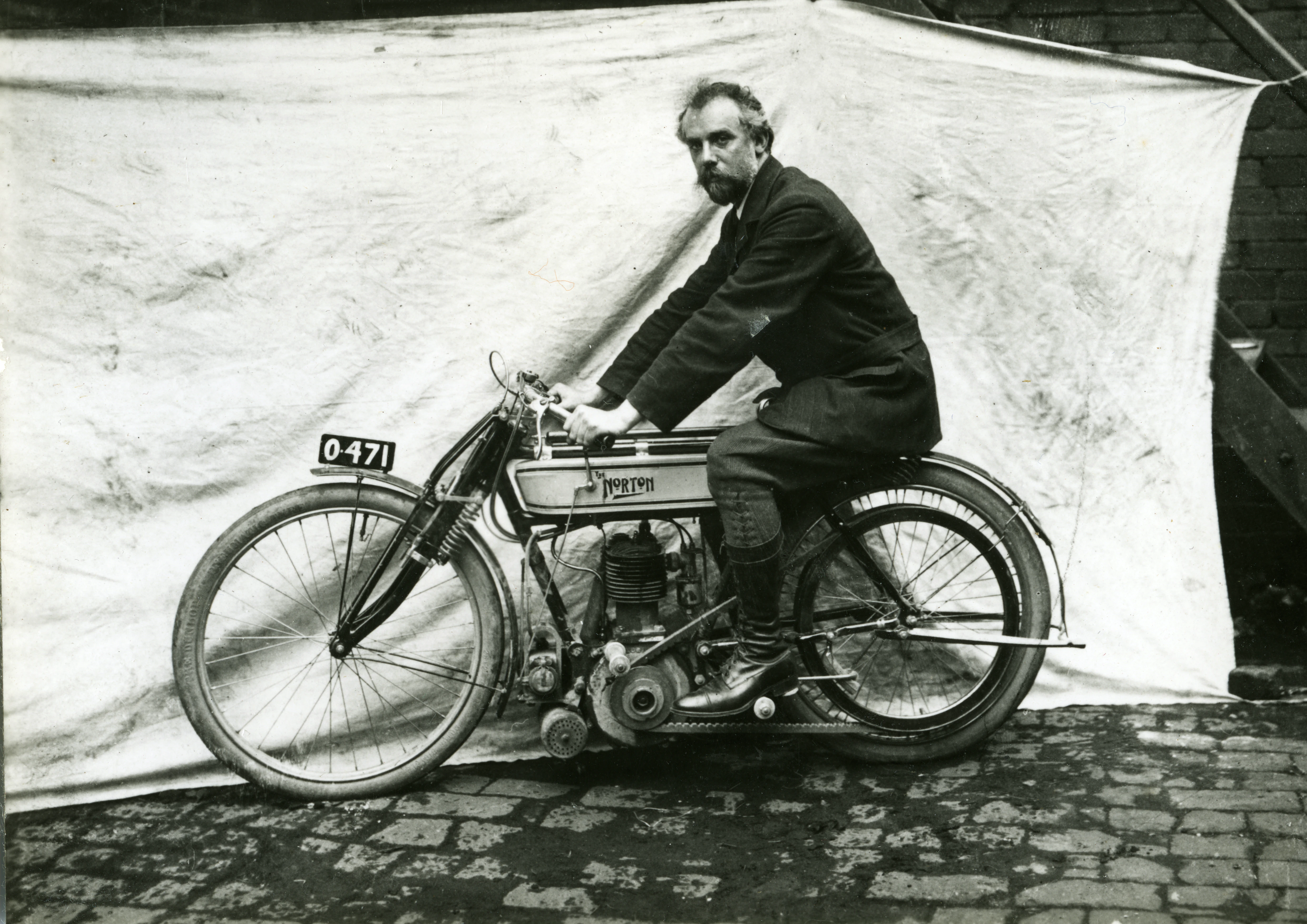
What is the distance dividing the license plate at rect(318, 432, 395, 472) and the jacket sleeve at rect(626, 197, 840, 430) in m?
0.84

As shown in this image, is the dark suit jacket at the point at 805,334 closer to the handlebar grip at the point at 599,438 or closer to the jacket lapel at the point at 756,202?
the jacket lapel at the point at 756,202

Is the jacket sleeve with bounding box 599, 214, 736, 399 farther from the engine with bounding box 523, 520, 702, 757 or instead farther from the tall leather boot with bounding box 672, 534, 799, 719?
the tall leather boot with bounding box 672, 534, 799, 719

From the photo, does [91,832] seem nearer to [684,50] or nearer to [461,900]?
[461,900]

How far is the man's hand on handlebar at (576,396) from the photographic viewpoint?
368 centimetres

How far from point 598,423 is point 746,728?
104cm

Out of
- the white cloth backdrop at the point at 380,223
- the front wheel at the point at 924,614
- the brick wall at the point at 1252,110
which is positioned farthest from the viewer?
the brick wall at the point at 1252,110

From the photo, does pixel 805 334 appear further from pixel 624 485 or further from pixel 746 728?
pixel 746 728

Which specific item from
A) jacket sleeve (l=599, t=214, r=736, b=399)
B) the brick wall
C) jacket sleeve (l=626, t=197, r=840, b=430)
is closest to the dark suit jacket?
jacket sleeve (l=626, t=197, r=840, b=430)

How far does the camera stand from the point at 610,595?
369cm

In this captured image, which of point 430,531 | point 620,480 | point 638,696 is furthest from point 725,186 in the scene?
point 638,696

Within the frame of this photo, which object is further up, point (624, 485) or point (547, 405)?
point (547, 405)

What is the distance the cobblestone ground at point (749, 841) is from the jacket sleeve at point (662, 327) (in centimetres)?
125

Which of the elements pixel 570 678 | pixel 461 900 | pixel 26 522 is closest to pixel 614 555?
pixel 570 678

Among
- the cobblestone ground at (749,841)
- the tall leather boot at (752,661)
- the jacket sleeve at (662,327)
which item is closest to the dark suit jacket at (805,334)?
the jacket sleeve at (662,327)
